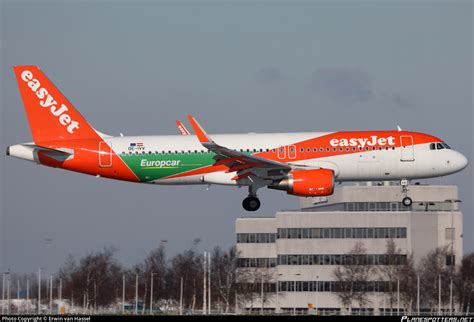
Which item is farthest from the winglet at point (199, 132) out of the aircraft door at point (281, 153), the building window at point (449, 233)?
the building window at point (449, 233)

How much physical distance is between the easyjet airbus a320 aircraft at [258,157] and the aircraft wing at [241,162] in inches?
2.3

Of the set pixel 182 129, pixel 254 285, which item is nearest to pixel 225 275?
pixel 254 285

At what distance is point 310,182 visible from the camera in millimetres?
62750

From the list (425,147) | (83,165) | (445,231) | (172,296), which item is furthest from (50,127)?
(445,231)

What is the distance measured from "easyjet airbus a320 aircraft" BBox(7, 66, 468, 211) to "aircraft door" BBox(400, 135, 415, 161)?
0.19 feet

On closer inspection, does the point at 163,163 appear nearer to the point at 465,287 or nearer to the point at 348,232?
the point at 465,287

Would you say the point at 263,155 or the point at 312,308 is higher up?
the point at 263,155

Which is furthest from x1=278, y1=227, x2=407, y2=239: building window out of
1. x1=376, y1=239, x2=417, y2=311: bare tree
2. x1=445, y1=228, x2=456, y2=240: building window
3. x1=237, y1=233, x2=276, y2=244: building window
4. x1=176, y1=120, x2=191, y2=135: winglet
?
x1=176, y1=120, x2=191, y2=135: winglet

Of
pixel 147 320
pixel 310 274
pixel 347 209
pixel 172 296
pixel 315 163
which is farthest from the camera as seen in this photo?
pixel 347 209

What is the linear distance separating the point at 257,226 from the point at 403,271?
20804 millimetres

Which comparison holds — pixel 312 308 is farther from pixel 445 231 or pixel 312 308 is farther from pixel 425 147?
pixel 425 147

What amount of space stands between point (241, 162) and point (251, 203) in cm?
320

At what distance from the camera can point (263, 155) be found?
6431 cm

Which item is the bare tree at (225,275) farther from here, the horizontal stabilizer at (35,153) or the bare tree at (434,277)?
the horizontal stabilizer at (35,153)
